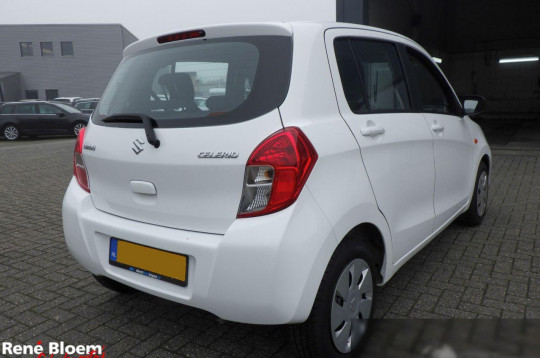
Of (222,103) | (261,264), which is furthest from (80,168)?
(261,264)

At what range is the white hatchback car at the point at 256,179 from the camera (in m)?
1.80

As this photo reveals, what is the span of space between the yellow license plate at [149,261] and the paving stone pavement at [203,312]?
0.31 metres

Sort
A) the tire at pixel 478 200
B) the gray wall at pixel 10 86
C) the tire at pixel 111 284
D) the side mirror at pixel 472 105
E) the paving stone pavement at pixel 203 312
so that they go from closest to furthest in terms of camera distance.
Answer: the paving stone pavement at pixel 203 312 → the tire at pixel 111 284 → the side mirror at pixel 472 105 → the tire at pixel 478 200 → the gray wall at pixel 10 86

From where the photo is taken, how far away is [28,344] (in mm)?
2400

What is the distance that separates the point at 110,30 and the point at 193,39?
48.7 meters

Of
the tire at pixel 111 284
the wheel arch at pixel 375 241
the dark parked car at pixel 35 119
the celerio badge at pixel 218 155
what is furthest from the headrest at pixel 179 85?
the dark parked car at pixel 35 119

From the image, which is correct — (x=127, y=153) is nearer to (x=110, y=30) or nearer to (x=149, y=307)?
(x=149, y=307)

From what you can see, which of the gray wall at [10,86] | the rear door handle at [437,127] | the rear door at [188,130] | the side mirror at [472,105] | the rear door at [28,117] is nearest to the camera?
the rear door at [188,130]

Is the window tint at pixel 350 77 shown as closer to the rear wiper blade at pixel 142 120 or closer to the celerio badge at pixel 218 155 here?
the celerio badge at pixel 218 155

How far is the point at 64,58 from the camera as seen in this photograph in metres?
45.7

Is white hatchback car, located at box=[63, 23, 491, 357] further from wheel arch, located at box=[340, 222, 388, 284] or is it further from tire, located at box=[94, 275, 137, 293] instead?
tire, located at box=[94, 275, 137, 293]

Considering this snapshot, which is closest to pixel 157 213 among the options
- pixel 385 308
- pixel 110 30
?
pixel 385 308

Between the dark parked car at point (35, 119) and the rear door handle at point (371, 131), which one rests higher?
the rear door handle at point (371, 131)

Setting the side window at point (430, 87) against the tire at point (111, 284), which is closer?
the tire at point (111, 284)
